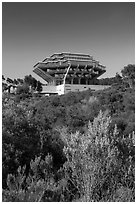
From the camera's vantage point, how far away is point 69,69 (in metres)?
37.1

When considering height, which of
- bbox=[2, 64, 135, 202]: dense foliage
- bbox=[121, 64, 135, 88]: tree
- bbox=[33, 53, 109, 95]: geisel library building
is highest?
bbox=[33, 53, 109, 95]: geisel library building

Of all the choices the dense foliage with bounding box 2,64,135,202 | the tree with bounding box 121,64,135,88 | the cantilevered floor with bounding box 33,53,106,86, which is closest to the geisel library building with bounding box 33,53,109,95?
the cantilevered floor with bounding box 33,53,106,86

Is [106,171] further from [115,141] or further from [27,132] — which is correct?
[27,132]

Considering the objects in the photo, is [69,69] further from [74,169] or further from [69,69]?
[74,169]

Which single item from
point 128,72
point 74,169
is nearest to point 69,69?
point 128,72

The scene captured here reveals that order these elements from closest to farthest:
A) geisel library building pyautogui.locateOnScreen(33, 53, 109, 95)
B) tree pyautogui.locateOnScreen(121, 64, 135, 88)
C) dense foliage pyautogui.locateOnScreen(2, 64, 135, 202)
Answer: dense foliage pyautogui.locateOnScreen(2, 64, 135, 202) < tree pyautogui.locateOnScreen(121, 64, 135, 88) < geisel library building pyautogui.locateOnScreen(33, 53, 109, 95)

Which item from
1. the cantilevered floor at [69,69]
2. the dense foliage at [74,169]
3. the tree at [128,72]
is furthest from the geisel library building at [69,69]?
the dense foliage at [74,169]

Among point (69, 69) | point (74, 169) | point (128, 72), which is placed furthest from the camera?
point (69, 69)

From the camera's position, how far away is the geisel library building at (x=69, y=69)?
123 ft

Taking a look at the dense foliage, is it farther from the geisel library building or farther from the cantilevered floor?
the cantilevered floor

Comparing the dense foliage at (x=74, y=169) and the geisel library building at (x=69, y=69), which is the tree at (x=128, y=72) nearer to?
the geisel library building at (x=69, y=69)

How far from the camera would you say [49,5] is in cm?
296

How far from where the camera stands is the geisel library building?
123ft

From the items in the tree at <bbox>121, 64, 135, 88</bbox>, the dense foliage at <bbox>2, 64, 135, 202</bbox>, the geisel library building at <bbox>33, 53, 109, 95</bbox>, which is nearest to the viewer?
the dense foliage at <bbox>2, 64, 135, 202</bbox>
